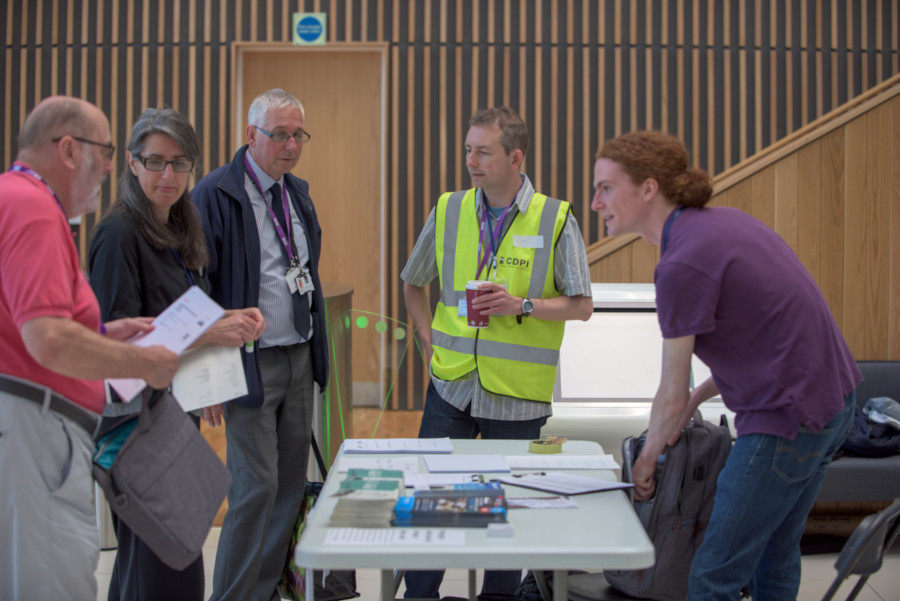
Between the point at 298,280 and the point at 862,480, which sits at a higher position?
the point at 298,280

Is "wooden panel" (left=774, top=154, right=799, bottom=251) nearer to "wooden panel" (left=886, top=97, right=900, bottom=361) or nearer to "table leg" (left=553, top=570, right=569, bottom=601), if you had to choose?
"wooden panel" (left=886, top=97, right=900, bottom=361)

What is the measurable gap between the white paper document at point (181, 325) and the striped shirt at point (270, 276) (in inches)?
31.8

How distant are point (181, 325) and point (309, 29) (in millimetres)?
4995

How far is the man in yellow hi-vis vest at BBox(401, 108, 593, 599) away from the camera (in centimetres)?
287

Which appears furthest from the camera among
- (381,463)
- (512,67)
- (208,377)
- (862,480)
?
(512,67)

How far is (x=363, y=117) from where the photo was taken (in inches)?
263

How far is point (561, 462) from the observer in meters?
2.38

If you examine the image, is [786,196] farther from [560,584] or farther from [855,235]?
[560,584]

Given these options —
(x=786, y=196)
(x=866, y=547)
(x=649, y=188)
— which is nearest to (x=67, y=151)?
(x=649, y=188)

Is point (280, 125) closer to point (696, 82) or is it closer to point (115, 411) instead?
point (115, 411)

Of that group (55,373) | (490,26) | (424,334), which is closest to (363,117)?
(490,26)

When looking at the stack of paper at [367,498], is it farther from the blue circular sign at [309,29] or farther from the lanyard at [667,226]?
the blue circular sign at [309,29]

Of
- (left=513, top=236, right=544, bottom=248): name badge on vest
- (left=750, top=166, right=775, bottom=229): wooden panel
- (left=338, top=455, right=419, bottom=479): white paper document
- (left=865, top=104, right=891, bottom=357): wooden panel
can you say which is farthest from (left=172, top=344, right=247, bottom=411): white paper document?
(left=865, top=104, right=891, bottom=357): wooden panel

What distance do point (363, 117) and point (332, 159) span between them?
1.32ft
